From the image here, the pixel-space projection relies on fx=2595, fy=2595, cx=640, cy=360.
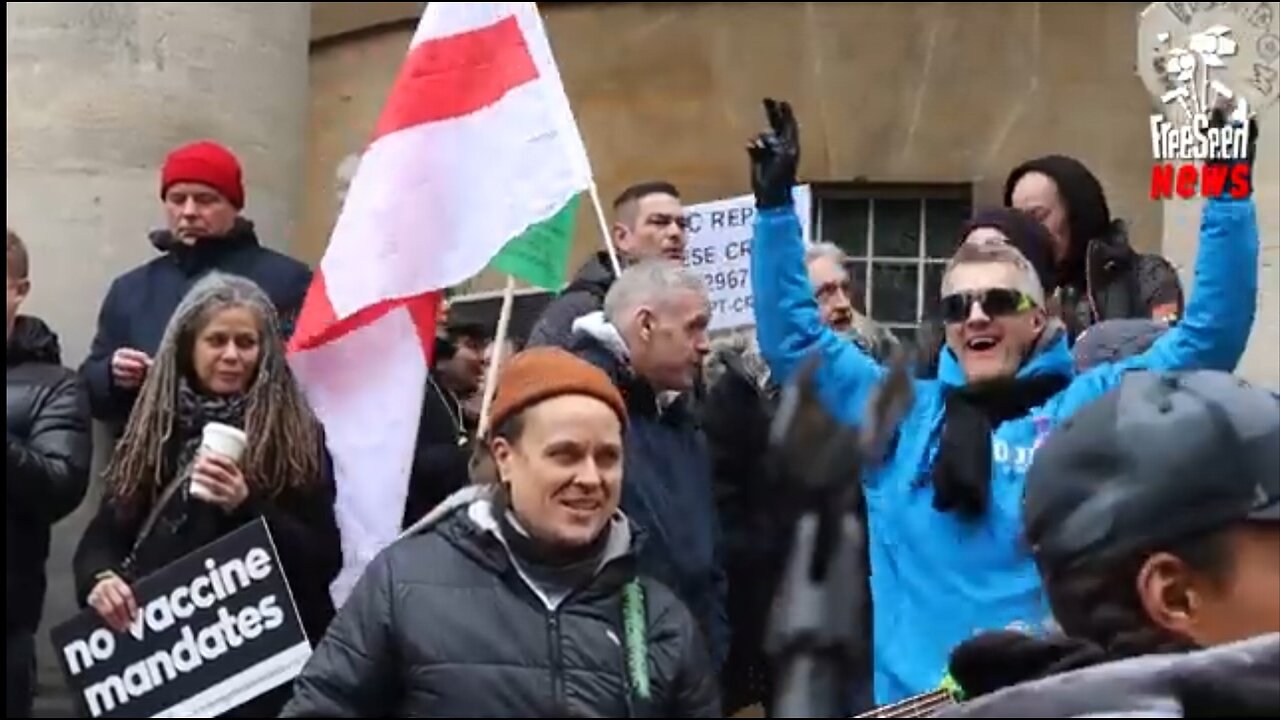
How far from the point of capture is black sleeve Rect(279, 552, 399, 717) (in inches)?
166

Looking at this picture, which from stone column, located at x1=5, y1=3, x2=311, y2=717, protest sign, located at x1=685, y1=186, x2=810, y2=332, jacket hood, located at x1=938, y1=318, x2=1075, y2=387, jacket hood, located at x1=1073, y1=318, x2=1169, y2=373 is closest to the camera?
jacket hood, located at x1=938, y1=318, x2=1075, y2=387

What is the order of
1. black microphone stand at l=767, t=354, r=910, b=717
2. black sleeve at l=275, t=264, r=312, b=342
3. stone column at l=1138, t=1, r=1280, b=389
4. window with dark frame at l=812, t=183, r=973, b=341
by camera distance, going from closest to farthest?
black microphone stand at l=767, t=354, r=910, b=717 < black sleeve at l=275, t=264, r=312, b=342 < stone column at l=1138, t=1, r=1280, b=389 < window with dark frame at l=812, t=183, r=973, b=341

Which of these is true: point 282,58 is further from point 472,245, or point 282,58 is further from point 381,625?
point 381,625

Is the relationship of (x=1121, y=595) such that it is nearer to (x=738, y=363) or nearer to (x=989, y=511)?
(x=989, y=511)

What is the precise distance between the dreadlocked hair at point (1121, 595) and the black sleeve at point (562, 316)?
3741mm

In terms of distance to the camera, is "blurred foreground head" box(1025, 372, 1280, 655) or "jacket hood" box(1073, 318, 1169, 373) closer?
"blurred foreground head" box(1025, 372, 1280, 655)

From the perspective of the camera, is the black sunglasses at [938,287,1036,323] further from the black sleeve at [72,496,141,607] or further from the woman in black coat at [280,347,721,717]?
the black sleeve at [72,496,141,607]

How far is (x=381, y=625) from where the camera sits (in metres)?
4.30

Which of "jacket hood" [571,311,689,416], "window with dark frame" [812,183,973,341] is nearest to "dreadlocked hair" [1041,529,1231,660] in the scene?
"jacket hood" [571,311,689,416]

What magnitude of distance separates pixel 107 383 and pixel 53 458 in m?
0.45

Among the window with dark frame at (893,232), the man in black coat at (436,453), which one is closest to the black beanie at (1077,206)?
the man in black coat at (436,453)

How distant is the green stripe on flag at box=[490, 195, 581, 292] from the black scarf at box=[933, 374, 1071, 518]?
1369mm

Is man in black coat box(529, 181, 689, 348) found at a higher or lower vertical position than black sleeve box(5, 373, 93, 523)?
higher

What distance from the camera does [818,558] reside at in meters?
2.14
